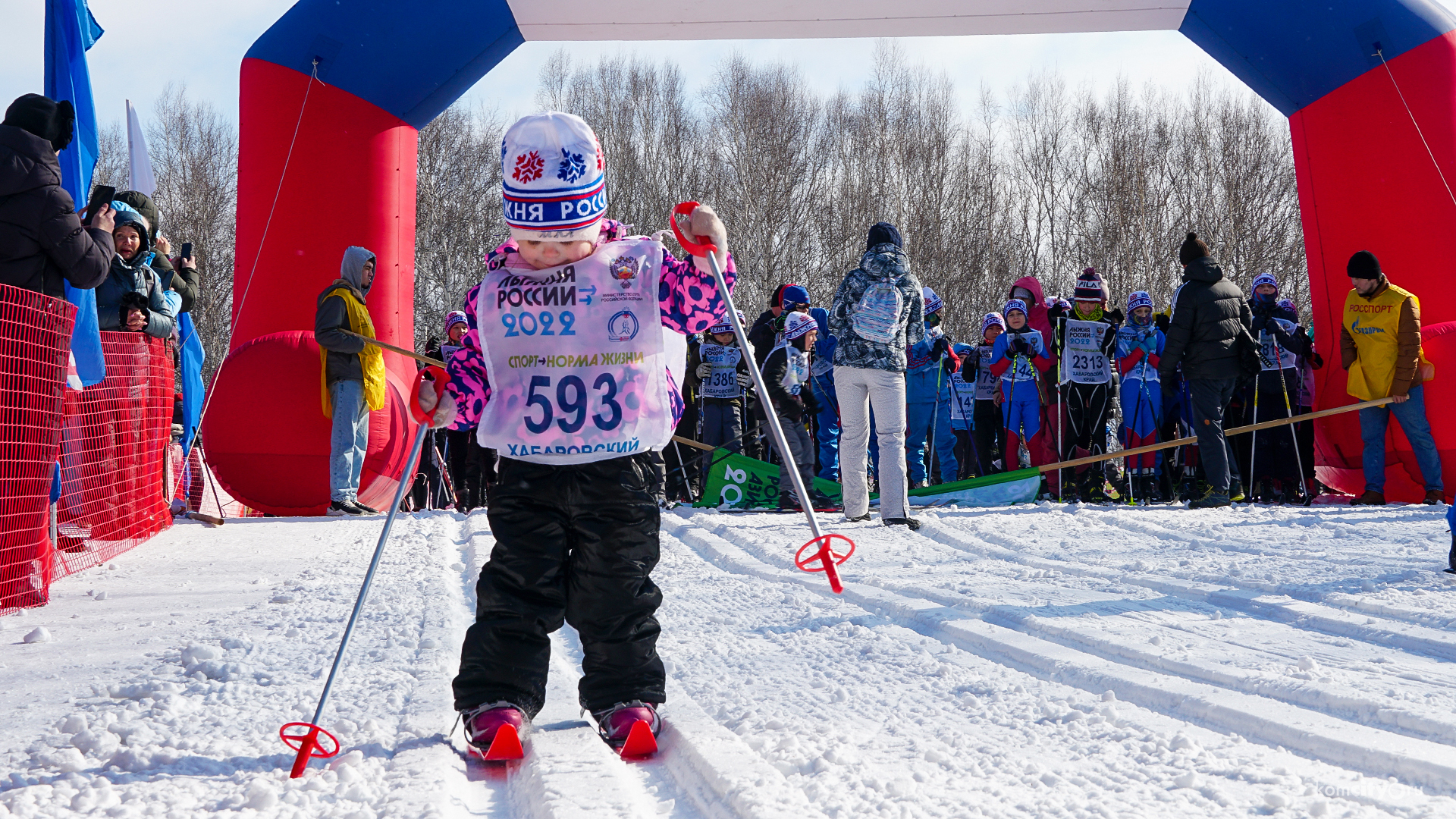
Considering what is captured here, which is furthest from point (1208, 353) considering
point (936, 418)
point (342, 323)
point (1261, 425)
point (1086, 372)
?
point (342, 323)

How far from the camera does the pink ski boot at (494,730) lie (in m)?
2.39

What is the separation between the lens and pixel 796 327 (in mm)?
8938

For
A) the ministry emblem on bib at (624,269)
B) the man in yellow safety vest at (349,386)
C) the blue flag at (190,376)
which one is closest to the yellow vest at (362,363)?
the man in yellow safety vest at (349,386)

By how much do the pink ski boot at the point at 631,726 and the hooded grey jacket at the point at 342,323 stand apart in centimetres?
574

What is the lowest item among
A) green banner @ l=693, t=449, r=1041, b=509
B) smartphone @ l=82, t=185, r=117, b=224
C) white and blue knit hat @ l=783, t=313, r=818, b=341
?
green banner @ l=693, t=449, r=1041, b=509

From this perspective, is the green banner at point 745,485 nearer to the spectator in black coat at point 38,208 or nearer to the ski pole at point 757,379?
the spectator in black coat at point 38,208

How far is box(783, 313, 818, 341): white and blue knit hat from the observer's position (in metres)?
8.91

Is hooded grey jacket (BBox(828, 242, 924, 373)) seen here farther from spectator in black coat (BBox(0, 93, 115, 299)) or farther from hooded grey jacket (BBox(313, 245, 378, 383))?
spectator in black coat (BBox(0, 93, 115, 299))

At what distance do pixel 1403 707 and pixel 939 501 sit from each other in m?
6.11

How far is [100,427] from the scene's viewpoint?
5879 mm

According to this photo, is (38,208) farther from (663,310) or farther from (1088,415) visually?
(1088,415)

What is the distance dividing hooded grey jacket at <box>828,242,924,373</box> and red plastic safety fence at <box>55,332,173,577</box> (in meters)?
4.42

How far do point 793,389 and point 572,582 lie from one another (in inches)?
247

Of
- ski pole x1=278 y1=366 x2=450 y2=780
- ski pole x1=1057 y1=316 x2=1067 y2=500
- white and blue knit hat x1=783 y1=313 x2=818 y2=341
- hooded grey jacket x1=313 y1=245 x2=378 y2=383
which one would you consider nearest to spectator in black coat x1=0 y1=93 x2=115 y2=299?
ski pole x1=278 y1=366 x2=450 y2=780
